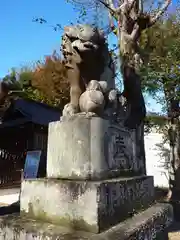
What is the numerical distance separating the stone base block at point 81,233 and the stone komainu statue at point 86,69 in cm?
104

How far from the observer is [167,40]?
8.77 m

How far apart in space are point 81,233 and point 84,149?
0.68m

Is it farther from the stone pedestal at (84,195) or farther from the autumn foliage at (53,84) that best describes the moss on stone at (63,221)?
the autumn foliage at (53,84)

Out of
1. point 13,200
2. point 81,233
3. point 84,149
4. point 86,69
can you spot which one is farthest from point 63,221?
point 13,200

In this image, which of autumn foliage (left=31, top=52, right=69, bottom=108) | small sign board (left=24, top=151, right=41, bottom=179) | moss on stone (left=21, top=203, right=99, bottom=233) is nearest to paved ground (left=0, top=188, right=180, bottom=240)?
small sign board (left=24, top=151, right=41, bottom=179)

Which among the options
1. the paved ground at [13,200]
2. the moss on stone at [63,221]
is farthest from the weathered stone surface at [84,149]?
the paved ground at [13,200]

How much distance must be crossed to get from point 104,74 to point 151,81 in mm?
5287

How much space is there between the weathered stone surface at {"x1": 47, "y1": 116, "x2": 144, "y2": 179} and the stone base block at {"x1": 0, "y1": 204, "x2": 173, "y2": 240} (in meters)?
0.45

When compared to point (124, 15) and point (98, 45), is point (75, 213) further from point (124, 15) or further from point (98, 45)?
point (124, 15)

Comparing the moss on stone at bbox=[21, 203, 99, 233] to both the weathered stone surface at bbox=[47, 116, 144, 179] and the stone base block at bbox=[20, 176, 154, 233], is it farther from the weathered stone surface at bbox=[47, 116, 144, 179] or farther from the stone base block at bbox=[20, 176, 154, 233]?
the weathered stone surface at bbox=[47, 116, 144, 179]

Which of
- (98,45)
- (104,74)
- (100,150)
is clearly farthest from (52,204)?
(98,45)

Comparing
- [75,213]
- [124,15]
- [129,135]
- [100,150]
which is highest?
[124,15]

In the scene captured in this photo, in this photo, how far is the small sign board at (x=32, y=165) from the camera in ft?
22.2

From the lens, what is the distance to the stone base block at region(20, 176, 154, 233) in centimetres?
182
